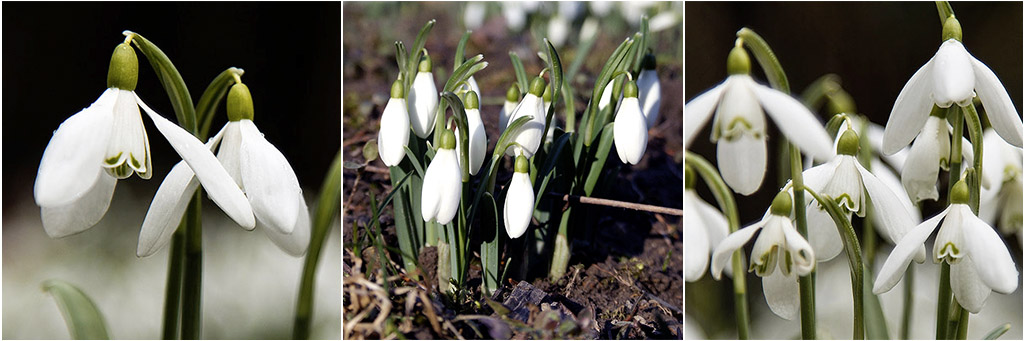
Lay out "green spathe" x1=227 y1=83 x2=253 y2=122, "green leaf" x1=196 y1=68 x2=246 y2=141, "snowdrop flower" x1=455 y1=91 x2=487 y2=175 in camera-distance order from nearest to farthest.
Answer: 1. "green spathe" x1=227 y1=83 x2=253 y2=122
2. "green leaf" x1=196 y1=68 x2=246 y2=141
3. "snowdrop flower" x1=455 y1=91 x2=487 y2=175

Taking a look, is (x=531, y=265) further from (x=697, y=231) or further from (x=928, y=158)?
(x=928, y=158)

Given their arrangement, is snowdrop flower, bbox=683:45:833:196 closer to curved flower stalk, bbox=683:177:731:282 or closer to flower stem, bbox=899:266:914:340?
curved flower stalk, bbox=683:177:731:282

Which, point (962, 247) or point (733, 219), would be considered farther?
point (733, 219)

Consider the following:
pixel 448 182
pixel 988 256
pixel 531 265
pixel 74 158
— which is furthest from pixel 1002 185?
pixel 74 158

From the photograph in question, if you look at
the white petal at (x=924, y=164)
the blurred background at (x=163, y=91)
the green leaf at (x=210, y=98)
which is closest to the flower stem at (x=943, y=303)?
the white petal at (x=924, y=164)

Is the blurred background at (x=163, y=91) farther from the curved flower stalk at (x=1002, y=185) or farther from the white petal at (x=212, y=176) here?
the curved flower stalk at (x=1002, y=185)

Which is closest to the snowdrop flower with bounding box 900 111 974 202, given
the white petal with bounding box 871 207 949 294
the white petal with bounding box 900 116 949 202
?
the white petal with bounding box 900 116 949 202
